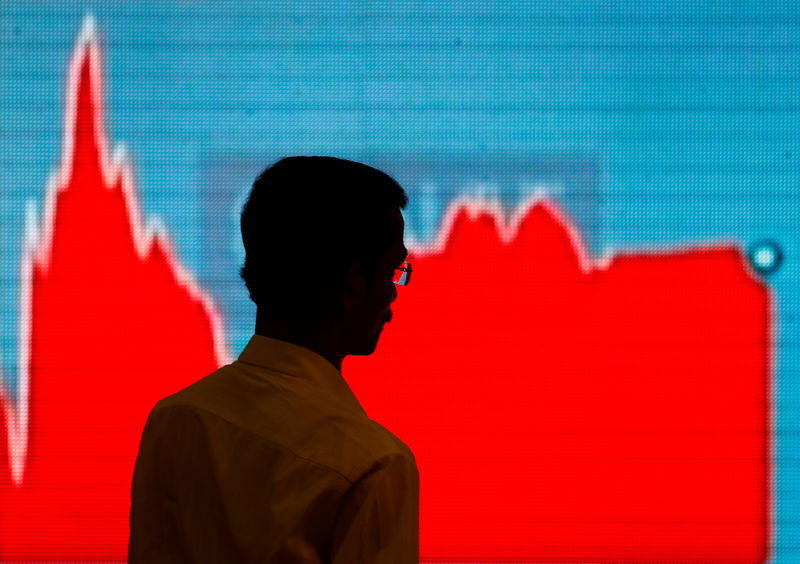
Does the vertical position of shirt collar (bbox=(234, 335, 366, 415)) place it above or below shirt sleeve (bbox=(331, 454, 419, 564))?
above

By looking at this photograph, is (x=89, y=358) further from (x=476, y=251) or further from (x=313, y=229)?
(x=313, y=229)

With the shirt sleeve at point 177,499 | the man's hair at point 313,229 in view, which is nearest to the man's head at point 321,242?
the man's hair at point 313,229

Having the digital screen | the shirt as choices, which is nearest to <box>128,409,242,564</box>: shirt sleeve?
the shirt

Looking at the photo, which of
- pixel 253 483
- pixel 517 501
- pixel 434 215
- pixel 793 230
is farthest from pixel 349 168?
pixel 793 230

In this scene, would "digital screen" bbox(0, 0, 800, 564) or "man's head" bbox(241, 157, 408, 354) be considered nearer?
"man's head" bbox(241, 157, 408, 354)

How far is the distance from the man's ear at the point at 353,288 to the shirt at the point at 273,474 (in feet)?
0.16

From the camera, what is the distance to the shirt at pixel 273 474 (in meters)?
0.52

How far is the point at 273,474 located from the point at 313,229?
7.0 inches

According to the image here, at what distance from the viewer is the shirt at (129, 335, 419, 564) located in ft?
1.71

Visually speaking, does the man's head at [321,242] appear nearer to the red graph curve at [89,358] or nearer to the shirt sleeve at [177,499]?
the shirt sleeve at [177,499]

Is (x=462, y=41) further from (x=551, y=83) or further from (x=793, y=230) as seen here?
(x=793, y=230)

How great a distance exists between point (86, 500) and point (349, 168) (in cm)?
164

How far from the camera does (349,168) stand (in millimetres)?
602

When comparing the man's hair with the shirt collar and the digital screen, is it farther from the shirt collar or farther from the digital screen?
the digital screen
